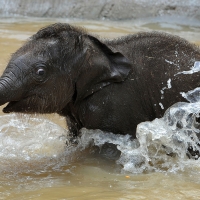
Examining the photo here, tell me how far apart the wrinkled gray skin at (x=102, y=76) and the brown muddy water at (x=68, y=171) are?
0.92 ft

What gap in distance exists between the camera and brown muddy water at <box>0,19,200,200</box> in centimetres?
454

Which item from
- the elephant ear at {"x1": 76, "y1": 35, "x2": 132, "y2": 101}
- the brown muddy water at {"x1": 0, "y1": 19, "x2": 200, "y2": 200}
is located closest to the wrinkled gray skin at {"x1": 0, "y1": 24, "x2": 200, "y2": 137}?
the elephant ear at {"x1": 76, "y1": 35, "x2": 132, "y2": 101}

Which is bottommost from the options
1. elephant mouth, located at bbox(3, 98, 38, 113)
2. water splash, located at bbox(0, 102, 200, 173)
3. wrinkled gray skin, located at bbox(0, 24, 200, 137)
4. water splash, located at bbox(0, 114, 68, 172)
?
water splash, located at bbox(0, 114, 68, 172)

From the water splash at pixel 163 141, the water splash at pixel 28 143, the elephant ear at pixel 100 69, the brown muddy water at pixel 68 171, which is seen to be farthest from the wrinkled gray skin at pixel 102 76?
the water splash at pixel 28 143

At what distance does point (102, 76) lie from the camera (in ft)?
17.6

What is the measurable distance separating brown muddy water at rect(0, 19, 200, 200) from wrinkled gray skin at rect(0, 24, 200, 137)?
28cm

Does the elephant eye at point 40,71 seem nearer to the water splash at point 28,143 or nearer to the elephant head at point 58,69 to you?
the elephant head at point 58,69

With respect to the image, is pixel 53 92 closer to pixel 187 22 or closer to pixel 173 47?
pixel 173 47

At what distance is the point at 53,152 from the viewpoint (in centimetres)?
602

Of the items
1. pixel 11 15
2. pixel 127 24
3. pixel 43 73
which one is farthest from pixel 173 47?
pixel 11 15

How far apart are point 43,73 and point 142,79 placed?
0.99 metres

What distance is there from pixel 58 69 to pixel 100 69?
16.0 inches

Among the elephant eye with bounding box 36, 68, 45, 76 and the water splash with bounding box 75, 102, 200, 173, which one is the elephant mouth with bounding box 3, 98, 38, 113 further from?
the water splash with bounding box 75, 102, 200, 173

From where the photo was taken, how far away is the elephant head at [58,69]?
198 inches
